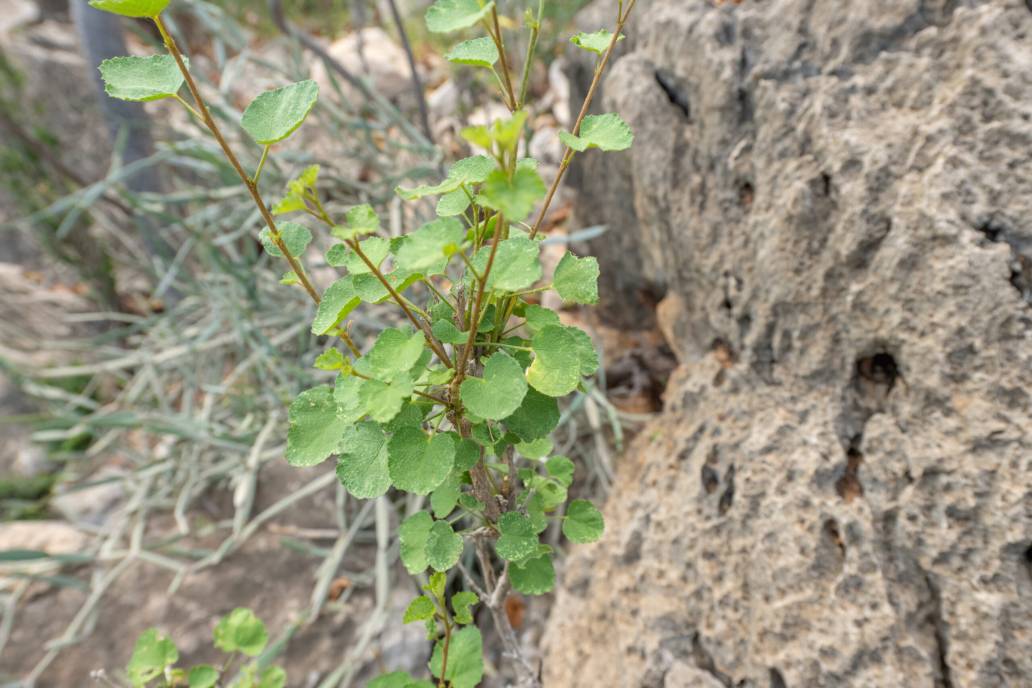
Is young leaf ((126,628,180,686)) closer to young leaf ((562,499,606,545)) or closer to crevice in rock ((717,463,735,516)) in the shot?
young leaf ((562,499,606,545))

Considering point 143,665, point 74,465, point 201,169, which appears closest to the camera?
point 143,665

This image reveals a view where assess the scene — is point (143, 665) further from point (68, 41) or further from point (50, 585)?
point (68, 41)

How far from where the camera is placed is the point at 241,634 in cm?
84

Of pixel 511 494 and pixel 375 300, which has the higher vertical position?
pixel 375 300

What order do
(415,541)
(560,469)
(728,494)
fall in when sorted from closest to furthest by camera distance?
1. (415,541)
2. (560,469)
3. (728,494)

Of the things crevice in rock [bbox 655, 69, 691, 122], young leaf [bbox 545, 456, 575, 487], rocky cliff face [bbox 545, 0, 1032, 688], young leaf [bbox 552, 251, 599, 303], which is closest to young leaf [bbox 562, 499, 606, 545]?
young leaf [bbox 545, 456, 575, 487]

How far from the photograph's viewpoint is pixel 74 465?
2.45 metres

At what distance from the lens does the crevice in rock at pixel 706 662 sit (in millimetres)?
870

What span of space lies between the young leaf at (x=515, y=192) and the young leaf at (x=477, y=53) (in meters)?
0.14

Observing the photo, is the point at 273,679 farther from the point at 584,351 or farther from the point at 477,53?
the point at 477,53

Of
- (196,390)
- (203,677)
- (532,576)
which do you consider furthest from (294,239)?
(196,390)

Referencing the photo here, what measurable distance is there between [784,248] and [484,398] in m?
0.67

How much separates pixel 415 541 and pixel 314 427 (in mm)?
164

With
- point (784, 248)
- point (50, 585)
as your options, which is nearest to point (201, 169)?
point (50, 585)
